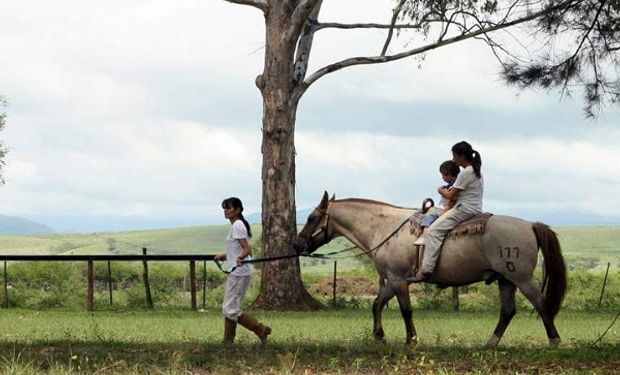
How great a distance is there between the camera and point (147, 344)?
14680 mm

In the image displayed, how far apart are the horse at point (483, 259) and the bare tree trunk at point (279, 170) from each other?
35.9 feet

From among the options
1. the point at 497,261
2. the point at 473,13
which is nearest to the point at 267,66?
the point at 473,13

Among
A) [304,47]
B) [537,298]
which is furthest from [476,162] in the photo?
[304,47]

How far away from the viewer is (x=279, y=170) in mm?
27234

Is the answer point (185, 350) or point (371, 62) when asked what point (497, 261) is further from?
point (371, 62)

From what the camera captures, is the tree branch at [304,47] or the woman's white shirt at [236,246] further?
Answer: the tree branch at [304,47]

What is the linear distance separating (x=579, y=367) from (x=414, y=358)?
1.72 m

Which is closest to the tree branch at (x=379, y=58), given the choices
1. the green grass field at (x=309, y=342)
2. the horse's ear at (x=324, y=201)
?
the green grass field at (x=309, y=342)

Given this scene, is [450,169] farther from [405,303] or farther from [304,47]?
[304,47]

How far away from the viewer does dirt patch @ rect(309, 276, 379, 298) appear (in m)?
35.3

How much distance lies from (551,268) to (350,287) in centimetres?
2100

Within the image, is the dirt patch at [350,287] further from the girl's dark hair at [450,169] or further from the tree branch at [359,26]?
the girl's dark hair at [450,169]

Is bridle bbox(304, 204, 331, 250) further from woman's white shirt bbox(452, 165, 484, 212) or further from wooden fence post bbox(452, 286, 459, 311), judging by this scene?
wooden fence post bbox(452, 286, 459, 311)

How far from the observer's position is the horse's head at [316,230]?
1662 cm
